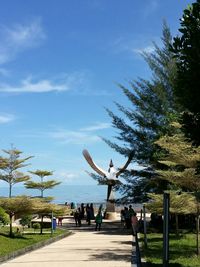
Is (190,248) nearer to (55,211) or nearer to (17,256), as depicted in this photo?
(17,256)

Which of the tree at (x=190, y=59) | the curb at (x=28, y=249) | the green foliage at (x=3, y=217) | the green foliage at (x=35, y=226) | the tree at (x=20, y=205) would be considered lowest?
the green foliage at (x=35, y=226)

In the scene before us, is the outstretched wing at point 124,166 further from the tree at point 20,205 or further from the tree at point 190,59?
the tree at point 190,59

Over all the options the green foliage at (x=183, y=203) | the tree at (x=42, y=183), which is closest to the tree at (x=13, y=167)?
the tree at (x=42, y=183)

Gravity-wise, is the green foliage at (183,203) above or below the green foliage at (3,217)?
above

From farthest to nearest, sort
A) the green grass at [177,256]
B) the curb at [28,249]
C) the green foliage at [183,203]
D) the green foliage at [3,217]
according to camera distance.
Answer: the green foliage at [3,217] → the green foliage at [183,203] → the curb at [28,249] → the green grass at [177,256]

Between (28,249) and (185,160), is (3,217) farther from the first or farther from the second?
(185,160)

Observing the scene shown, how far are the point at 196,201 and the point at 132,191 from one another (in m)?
17.9

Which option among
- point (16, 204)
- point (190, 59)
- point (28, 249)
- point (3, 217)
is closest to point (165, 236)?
point (190, 59)

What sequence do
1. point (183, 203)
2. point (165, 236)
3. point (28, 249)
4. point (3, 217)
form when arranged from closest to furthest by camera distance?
point (165, 236) < point (183, 203) < point (28, 249) < point (3, 217)

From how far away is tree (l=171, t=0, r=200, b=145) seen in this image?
6594 mm

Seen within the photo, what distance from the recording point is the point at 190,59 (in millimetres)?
6645

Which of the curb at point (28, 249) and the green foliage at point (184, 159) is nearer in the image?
the green foliage at point (184, 159)

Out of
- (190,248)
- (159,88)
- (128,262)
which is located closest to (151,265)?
(128,262)

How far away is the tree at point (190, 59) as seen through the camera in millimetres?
6594
